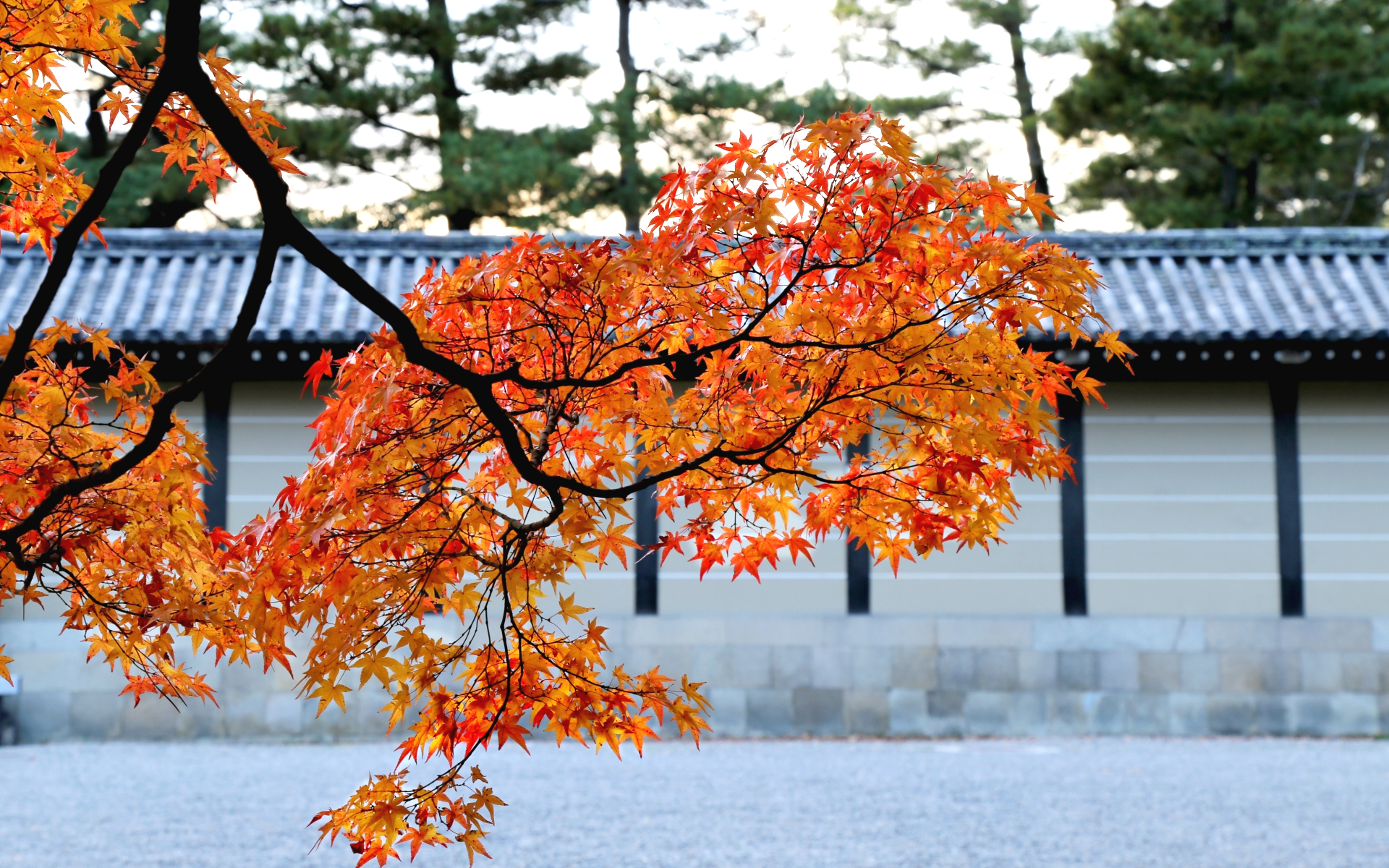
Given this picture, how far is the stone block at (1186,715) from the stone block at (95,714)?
7600 millimetres

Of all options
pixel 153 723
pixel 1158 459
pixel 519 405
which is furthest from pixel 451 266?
pixel 519 405

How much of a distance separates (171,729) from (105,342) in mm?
6330

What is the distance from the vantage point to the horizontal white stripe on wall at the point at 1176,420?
804 cm

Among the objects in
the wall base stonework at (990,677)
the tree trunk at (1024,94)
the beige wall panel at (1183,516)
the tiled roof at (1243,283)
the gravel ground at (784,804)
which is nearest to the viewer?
the gravel ground at (784,804)

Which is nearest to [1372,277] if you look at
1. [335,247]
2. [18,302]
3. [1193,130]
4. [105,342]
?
[1193,130]

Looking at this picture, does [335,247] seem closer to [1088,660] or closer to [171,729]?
[171,729]

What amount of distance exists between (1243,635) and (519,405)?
7.11 meters

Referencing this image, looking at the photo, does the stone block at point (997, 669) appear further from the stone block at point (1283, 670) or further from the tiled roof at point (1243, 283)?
the tiled roof at point (1243, 283)

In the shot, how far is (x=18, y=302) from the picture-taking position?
790cm

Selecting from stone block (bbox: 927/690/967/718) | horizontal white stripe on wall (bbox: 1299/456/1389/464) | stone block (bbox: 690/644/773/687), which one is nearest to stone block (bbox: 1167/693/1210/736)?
stone block (bbox: 927/690/967/718)

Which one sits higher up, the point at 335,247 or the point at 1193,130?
the point at 1193,130

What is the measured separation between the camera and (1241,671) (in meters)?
7.89

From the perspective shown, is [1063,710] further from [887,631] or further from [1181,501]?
[1181,501]

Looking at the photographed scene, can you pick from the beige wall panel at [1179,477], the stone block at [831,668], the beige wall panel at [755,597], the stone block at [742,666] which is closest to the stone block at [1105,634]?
the beige wall panel at [1179,477]
